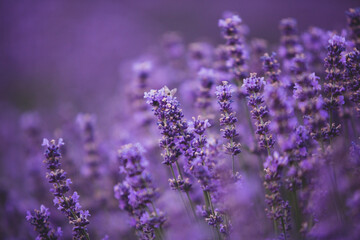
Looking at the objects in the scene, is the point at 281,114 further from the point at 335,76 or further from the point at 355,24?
the point at 355,24

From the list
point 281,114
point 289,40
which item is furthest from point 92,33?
point 281,114

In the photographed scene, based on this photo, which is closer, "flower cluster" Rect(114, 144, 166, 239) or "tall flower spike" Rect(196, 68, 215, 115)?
"flower cluster" Rect(114, 144, 166, 239)

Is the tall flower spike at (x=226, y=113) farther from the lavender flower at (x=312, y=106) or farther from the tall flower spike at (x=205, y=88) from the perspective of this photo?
the tall flower spike at (x=205, y=88)

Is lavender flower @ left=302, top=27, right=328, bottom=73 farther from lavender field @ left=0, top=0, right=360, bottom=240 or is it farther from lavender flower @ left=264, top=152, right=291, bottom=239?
lavender flower @ left=264, top=152, right=291, bottom=239

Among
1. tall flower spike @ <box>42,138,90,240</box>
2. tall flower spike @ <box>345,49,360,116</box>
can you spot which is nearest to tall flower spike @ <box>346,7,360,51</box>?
tall flower spike @ <box>345,49,360,116</box>

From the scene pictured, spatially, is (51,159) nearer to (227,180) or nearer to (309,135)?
(227,180)

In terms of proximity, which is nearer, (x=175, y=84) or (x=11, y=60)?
(x=175, y=84)

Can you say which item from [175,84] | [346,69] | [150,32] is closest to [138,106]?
[175,84]
